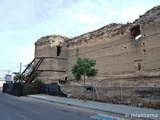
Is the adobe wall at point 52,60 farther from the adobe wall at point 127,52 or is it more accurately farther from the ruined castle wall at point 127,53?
the ruined castle wall at point 127,53

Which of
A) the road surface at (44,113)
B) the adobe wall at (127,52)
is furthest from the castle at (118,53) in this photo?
the road surface at (44,113)

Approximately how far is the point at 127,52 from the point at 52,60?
14.3 m

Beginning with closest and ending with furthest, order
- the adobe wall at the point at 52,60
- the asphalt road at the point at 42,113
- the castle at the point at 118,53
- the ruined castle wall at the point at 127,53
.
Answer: the asphalt road at the point at 42,113 < the ruined castle wall at the point at 127,53 < the castle at the point at 118,53 < the adobe wall at the point at 52,60

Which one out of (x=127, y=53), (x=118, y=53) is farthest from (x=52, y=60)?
(x=127, y=53)

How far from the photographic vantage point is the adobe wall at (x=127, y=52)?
64.8ft

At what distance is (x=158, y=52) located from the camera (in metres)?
19.2

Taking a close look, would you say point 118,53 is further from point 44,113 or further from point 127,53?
point 44,113

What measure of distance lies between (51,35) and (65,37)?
9.76ft

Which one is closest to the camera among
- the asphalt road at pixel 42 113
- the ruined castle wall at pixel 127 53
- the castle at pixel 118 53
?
the asphalt road at pixel 42 113

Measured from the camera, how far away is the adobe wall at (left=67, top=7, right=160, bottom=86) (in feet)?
64.8

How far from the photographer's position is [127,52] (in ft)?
72.3

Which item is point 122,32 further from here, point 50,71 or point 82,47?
point 50,71

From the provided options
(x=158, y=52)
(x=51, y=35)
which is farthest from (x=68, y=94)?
(x=51, y=35)

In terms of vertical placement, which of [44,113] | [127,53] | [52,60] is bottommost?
[44,113]
